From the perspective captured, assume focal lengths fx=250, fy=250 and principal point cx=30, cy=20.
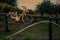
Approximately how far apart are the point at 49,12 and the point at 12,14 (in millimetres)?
3770

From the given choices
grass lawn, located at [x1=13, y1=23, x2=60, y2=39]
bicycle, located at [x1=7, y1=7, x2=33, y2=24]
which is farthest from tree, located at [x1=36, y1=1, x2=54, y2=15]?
grass lawn, located at [x1=13, y1=23, x2=60, y2=39]

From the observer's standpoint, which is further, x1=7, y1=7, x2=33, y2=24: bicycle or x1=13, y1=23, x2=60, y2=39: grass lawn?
x1=7, y1=7, x2=33, y2=24: bicycle

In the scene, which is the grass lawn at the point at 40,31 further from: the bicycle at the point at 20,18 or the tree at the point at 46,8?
the tree at the point at 46,8

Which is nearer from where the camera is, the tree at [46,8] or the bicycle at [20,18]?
the bicycle at [20,18]

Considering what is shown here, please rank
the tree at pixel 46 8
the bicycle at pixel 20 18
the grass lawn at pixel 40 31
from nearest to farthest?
the grass lawn at pixel 40 31 < the bicycle at pixel 20 18 < the tree at pixel 46 8

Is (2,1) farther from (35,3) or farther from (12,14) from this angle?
(12,14)

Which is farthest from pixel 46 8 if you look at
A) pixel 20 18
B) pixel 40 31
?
pixel 40 31

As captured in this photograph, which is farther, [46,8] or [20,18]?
[46,8]

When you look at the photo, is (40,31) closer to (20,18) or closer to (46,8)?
(20,18)

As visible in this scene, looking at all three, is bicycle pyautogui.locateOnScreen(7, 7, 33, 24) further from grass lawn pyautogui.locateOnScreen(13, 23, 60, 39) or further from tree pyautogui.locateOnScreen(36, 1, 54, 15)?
tree pyautogui.locateOnScreen(36, 1, 54, 15)

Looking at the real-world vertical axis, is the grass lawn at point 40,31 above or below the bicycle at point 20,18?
below

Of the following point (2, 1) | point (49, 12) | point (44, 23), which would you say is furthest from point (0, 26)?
point (2, 1)

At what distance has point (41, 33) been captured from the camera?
392 inches

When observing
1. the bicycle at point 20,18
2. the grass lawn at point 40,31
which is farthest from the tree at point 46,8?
the grass lawn at point 40,31
